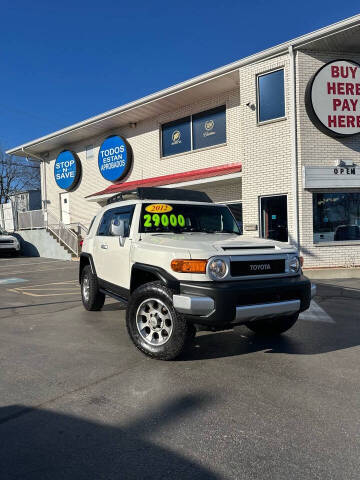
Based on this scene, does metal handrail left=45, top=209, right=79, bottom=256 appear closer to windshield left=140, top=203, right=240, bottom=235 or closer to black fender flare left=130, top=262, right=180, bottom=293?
windshield left=140, top=203, right=240, bottom=235

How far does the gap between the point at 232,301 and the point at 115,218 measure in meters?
2.75

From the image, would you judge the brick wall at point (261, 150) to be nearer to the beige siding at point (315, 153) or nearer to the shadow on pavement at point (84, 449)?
the beige siding at point (315, 153)

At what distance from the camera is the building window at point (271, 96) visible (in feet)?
38.2

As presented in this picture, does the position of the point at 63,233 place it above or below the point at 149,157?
below

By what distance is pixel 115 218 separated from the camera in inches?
234

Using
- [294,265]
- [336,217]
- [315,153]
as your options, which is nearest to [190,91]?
[315,153]

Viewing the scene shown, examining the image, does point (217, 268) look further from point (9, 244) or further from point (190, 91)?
point (9, 244)

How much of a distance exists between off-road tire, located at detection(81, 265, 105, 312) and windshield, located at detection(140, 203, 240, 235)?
6.10 ft

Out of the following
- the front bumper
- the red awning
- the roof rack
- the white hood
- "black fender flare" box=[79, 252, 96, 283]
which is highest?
the red awning

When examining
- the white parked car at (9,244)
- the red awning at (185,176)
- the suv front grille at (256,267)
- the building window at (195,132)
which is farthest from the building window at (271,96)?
the white parked car at (9,244)

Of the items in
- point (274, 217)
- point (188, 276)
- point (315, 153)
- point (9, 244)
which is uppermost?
point (315, 153)

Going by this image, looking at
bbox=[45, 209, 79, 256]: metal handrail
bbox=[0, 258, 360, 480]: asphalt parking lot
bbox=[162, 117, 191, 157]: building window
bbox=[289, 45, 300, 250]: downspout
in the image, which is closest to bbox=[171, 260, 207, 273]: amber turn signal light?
bbox=[0, 258, 360, 480]: asphalt parking lot

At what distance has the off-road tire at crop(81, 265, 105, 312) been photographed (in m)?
6.55

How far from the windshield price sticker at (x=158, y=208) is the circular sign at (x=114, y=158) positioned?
1211cm
